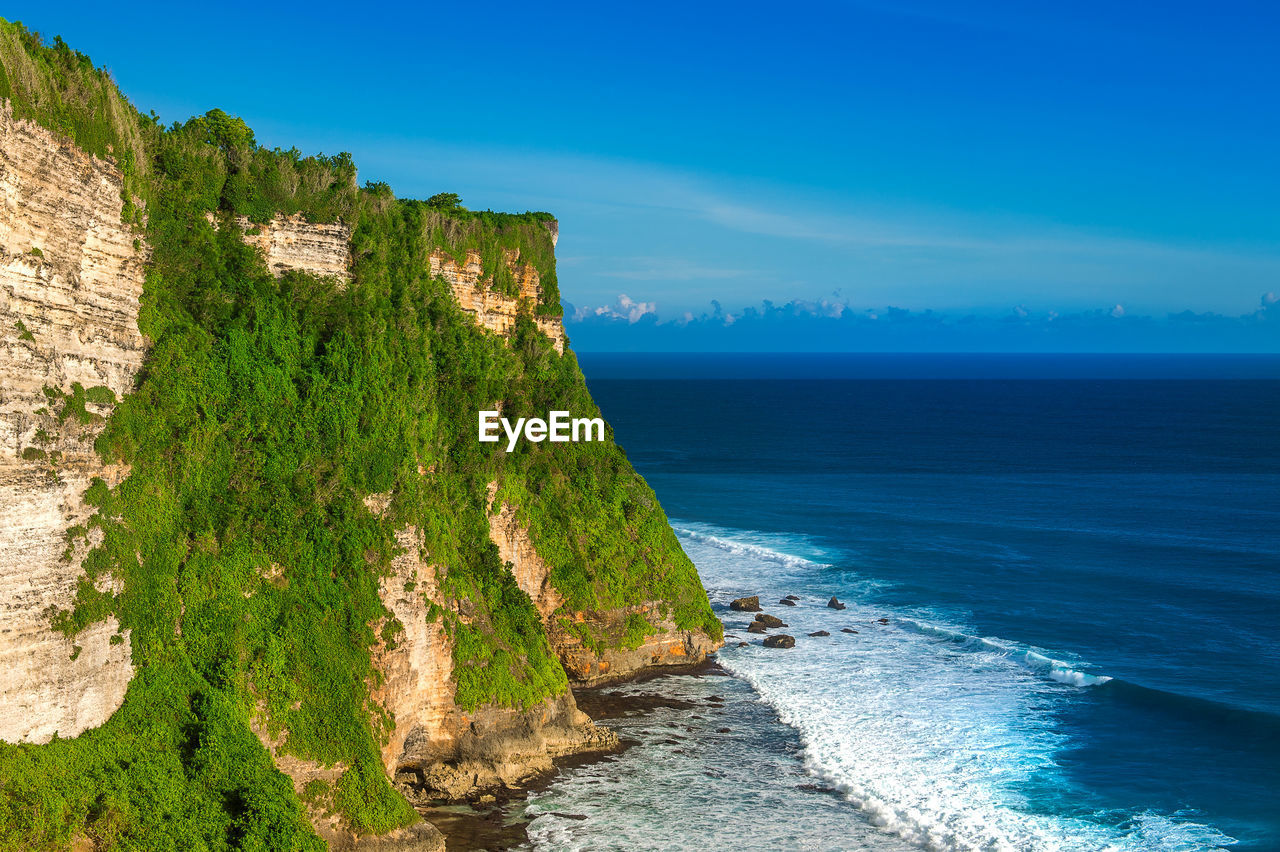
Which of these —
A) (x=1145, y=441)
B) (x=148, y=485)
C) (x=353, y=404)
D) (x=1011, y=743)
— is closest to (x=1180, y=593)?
(x=1011, y=743)

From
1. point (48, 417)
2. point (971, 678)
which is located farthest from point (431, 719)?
point (971, 678)

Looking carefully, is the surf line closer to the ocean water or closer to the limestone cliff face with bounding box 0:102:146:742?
the ocean water

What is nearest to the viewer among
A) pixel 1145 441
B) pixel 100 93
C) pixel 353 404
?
pixel 100 93

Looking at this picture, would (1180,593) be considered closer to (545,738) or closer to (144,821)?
(545,738)

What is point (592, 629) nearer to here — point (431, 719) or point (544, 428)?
point (544, 428)

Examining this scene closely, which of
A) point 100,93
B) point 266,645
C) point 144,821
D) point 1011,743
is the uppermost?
point 100,93

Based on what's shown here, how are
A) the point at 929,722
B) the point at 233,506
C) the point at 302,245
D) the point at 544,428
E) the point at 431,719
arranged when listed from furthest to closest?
1. the point at 544,428
2. the point at 929,722
3. the point at 431,719
4. the point at 302,245
5. the point at 233,506
